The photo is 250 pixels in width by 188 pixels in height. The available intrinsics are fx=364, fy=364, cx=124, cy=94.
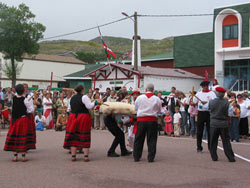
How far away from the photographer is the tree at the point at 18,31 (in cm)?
4428

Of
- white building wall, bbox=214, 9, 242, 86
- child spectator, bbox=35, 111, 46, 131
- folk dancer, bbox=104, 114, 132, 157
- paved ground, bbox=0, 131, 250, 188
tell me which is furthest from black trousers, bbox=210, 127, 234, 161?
white building wall, bbox=214, 9, 242, 86

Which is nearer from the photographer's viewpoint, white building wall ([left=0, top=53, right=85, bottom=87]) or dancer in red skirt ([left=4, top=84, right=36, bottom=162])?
dancer in red skirt ([left=4, top=84, right=36, bottom=162])

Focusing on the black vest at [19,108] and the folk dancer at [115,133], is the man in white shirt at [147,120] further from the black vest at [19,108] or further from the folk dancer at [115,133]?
the black vest at [19,108]

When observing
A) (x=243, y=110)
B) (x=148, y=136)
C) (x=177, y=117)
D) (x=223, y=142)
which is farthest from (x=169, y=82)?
(x=148, y=136)

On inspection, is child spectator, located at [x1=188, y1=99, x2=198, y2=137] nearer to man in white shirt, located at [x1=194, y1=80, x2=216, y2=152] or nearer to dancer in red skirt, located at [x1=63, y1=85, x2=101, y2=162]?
man in white shirt, located at [x1=194, y1=80, x2=216, y2=152]

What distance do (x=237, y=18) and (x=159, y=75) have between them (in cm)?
919

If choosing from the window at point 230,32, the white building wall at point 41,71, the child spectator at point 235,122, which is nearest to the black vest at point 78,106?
the child spectator at point 235,122

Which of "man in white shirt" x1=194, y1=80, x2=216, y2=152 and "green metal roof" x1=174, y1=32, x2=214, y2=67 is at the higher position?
"green metal roof" x1=174, y1=32, x2=214, y2=67

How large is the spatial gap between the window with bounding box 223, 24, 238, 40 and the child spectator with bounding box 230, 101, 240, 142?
2093 centimetres

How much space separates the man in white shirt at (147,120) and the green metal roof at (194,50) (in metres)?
34.1

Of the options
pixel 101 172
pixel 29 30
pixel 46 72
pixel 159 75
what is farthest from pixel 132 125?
pixel 46 72

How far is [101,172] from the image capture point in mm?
7938

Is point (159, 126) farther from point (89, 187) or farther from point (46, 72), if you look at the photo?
point (46, 72)

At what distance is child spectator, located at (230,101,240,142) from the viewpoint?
578 inches
